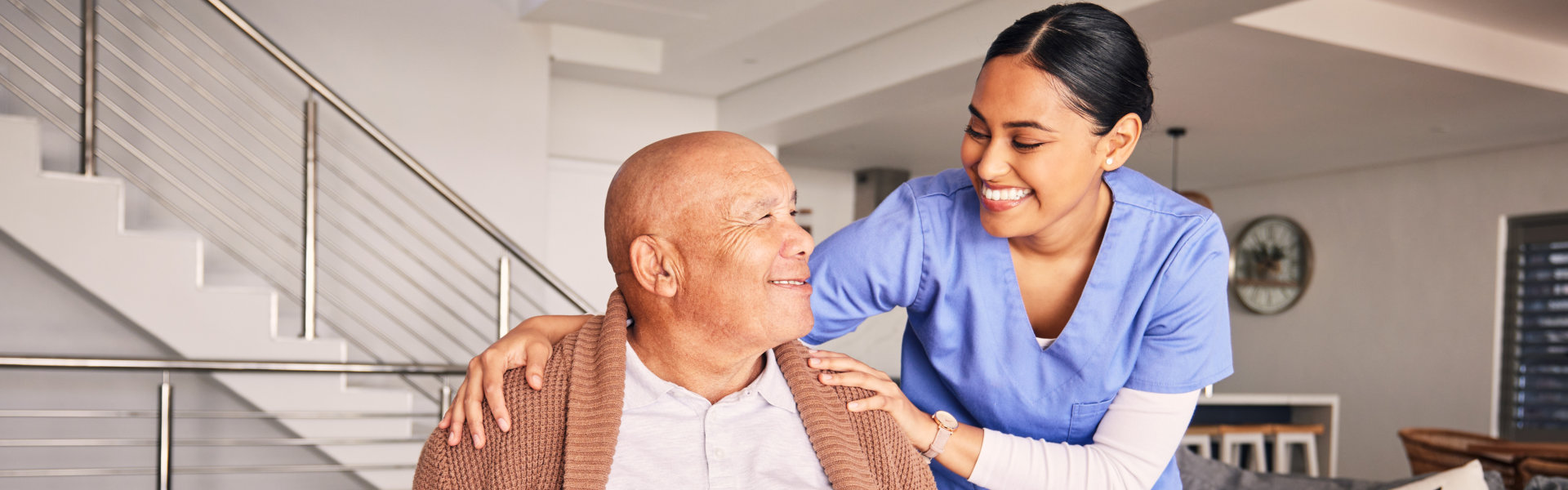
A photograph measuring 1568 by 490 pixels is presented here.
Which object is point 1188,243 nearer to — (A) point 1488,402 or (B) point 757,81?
(B) point 757,81

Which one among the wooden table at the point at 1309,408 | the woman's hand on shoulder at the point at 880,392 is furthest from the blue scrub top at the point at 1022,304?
the wooden table at the point at 1309,408

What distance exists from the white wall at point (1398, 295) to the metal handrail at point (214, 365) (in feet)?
21.5

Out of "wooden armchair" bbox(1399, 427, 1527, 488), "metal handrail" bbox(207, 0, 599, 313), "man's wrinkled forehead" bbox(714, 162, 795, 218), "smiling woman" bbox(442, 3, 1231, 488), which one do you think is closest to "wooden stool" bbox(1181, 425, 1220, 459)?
"wooden armchair" bbox(1399, 427, 1527, 488)

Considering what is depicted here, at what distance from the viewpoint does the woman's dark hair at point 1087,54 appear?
1187mm

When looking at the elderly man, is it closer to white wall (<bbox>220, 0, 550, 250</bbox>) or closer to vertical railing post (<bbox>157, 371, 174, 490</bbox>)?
vertical railing post (<bbox>157, 371, 174, 490</bbox>)

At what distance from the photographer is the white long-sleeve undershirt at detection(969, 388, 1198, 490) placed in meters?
1.26

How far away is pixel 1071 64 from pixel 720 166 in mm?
417

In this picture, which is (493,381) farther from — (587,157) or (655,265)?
(587,157)

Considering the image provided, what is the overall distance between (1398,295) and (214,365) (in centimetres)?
734

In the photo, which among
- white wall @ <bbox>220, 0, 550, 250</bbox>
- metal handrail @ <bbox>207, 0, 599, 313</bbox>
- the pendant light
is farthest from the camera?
the pendant light

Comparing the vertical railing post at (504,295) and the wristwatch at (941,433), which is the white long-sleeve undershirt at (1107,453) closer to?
the wristwatch at (941,433)

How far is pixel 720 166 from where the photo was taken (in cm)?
117

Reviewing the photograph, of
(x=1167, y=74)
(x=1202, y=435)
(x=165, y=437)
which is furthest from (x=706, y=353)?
(x=1167, y=74)

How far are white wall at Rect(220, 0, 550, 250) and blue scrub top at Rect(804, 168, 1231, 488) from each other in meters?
4.03
